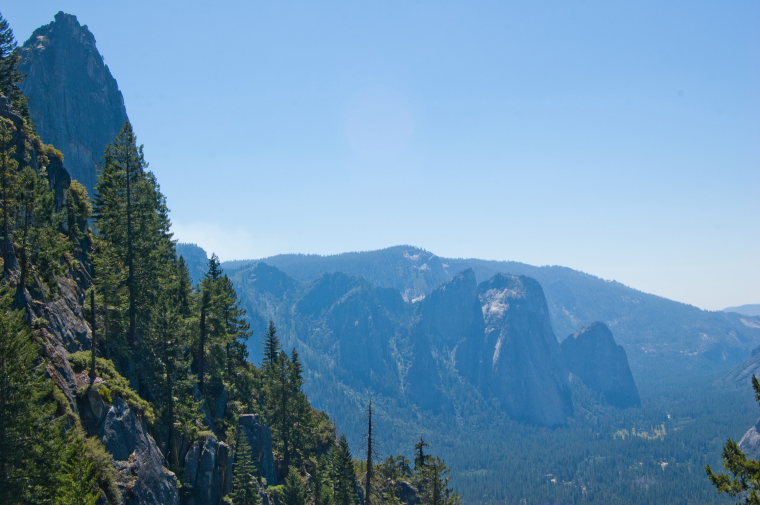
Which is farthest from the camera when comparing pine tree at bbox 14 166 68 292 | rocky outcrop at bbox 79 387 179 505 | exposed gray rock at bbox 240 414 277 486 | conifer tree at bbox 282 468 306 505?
conifer tree at bbox 282 468 306 505

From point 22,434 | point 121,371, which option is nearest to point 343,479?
point 121,371

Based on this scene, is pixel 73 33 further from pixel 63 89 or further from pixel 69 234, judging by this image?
pixel 69 234

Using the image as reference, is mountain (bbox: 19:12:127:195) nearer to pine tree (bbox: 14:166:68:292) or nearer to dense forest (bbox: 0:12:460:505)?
dense forest (bbox: 0:12:460:505)

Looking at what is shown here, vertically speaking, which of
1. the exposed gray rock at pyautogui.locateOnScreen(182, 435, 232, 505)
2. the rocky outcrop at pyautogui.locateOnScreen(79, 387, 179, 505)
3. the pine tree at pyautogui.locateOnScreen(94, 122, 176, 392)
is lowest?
the exposed gray rock at pyautogui.locateOnScreen(182, 435, 232, 505)

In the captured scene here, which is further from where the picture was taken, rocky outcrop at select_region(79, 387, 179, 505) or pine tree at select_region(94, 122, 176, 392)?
pine tree at select_region(94, 122, 176, 392)

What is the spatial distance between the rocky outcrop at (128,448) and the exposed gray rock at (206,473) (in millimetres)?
5170

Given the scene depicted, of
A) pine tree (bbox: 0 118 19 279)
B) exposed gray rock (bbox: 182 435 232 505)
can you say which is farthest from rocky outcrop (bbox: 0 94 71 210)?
exposed gray rock (bbox: 182 435 232 505)

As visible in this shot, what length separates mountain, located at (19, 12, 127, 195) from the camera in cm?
14025

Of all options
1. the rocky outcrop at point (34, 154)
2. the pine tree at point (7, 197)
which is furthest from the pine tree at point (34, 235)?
the rocky outcrop at point (34, 154)

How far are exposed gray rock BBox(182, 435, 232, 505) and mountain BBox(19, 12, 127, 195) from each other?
385ft

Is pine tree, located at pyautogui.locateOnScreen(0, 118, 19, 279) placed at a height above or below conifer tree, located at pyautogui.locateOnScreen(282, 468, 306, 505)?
above

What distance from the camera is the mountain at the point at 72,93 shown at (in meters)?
140

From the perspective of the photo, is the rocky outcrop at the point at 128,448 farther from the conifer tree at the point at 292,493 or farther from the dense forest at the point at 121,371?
the conifer tree at the point at 292,493

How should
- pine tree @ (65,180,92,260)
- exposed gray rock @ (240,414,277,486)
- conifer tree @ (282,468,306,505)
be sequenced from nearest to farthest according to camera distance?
1. pine tree @ (65,180,92,260)
2. exposed gray rock @ (240,414,277,486)
3. conifer tree @ (282,468,306,505)
